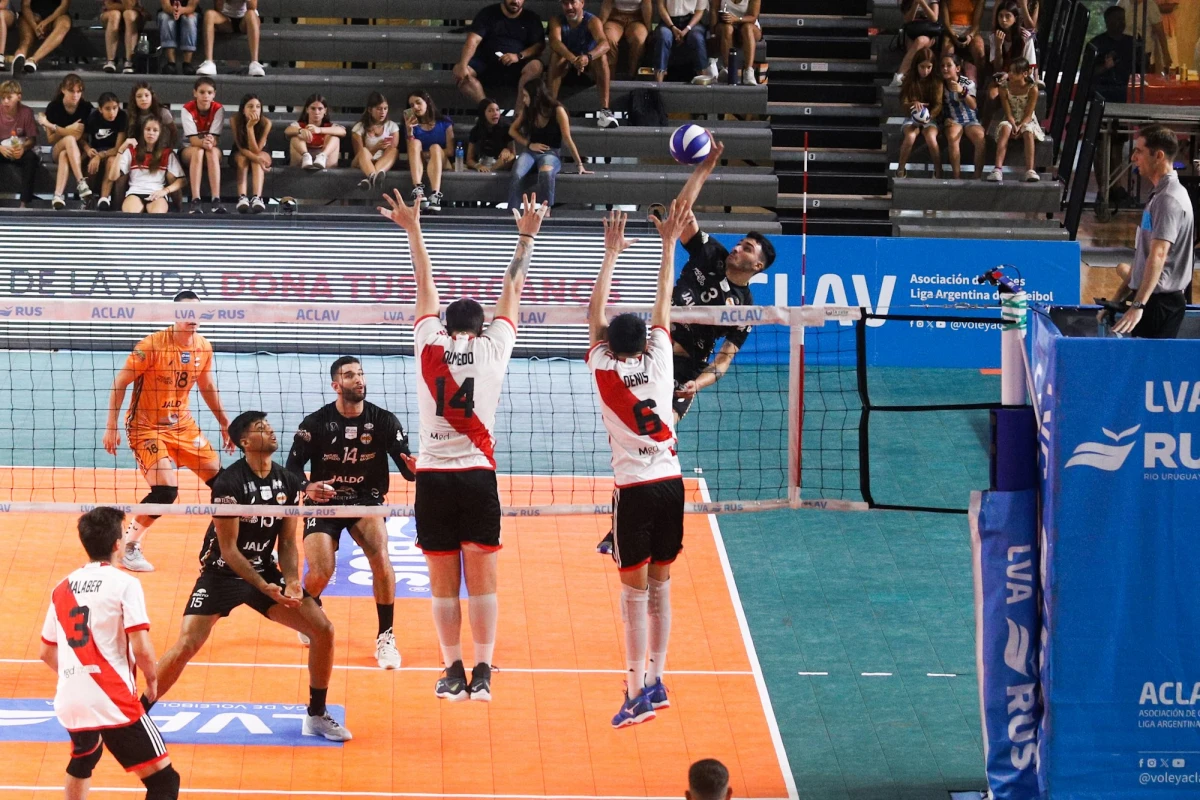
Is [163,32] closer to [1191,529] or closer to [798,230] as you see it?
Result: [798,230]

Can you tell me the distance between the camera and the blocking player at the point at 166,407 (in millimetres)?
11703

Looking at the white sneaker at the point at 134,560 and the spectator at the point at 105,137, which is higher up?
the spectator at the point at 105,137

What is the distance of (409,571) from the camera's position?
1255 cm

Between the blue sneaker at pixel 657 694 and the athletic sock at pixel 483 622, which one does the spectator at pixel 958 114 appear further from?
the athletic sock at pixel 483 622

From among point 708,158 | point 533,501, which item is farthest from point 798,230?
point 708,158

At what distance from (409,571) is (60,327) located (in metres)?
8.91

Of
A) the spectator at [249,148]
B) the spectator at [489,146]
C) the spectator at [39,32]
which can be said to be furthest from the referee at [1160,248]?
the spectator at [39,32]

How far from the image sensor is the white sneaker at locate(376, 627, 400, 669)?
10.6 m

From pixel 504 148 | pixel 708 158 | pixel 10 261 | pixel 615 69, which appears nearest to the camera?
pixel 708 158

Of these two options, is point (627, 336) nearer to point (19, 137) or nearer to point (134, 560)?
point (134, 560)

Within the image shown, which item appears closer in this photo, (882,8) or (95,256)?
(95,256)

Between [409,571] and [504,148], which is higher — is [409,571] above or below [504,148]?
below

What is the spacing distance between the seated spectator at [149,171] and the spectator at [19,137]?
1273 millimetres

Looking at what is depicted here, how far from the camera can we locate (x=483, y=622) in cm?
843
